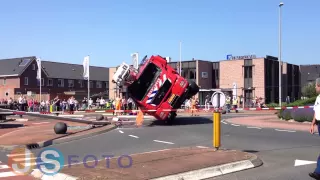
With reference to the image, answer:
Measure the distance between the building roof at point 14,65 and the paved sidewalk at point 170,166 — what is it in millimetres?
67275

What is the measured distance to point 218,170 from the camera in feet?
25.6

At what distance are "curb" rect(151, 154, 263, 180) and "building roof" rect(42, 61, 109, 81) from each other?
72240mm

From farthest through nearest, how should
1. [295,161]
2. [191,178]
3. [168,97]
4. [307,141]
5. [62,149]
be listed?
1. [168,97]
2. [307,141]
3. [62,149]
4. [295,161]
5. [191,178]

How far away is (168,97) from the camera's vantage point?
19172 millimetres

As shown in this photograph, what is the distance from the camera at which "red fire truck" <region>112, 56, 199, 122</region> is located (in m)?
19.1

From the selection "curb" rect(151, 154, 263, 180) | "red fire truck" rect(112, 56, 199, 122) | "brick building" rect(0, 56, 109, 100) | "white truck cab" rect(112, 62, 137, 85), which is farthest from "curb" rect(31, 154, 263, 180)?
"brick building" rect(0, 56, 109, 100)

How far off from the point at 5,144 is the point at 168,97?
862 cm

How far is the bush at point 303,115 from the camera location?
19972 millimetres

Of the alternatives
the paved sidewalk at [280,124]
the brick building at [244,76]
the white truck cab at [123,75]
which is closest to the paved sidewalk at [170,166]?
the white truck cab at [123,75]

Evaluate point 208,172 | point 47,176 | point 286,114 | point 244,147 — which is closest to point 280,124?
point 286,114

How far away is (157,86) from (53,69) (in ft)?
211

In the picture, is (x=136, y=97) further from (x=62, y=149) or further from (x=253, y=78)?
(x=253, y=78)

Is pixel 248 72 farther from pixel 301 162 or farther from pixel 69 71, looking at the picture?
pixel 69 71

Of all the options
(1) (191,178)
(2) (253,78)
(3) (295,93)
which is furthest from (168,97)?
(3) (295,93)
